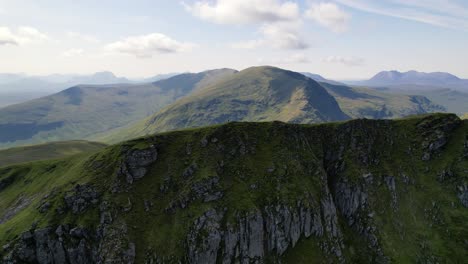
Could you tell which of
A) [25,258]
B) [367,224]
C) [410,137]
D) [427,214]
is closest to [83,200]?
[25,258]

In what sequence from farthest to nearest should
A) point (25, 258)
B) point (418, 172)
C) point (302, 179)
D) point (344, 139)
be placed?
1. point (344, 139)
2. point (418, 172)
3. point (302, 179)
4. point (25, 258)

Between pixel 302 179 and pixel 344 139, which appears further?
pixel 344 139

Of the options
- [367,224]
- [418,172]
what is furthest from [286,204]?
[418,172]

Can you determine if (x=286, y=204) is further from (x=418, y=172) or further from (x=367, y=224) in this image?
(x=418, y=172)

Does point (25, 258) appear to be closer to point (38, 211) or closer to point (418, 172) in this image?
point (38, 211)

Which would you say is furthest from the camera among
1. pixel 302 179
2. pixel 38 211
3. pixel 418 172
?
pixel 418 172

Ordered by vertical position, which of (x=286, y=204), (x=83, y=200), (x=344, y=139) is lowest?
(x=286, y=204)

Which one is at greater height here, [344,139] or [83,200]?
[344,139]
